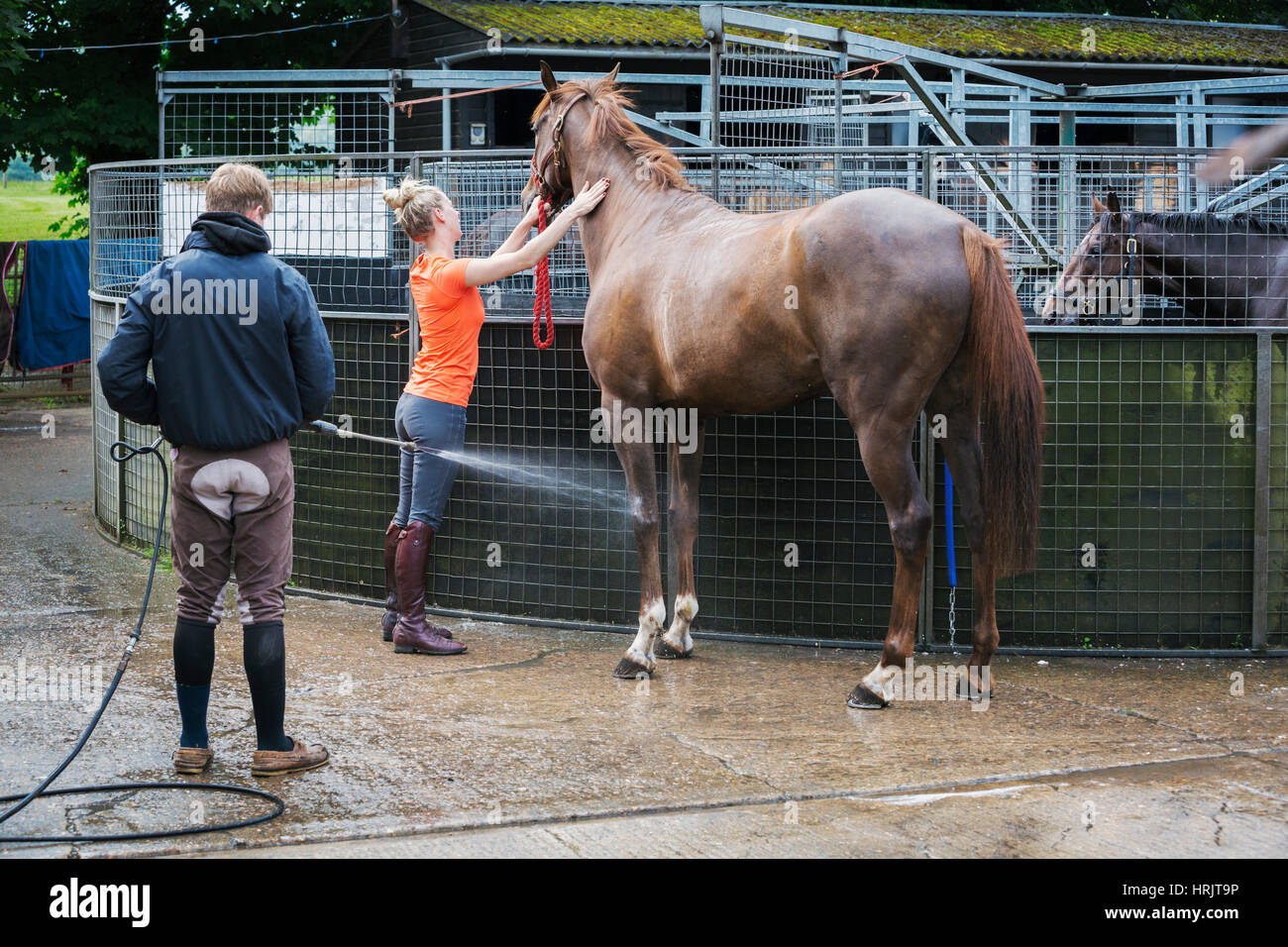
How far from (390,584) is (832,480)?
2.27 metres

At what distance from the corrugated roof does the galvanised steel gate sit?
11.9m

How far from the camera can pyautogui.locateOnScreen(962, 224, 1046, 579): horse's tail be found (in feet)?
18.7

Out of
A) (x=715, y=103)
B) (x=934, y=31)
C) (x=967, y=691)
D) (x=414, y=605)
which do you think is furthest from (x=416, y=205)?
(x=934, y=31)

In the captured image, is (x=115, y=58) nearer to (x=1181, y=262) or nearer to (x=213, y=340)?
(x=1181, y=262)

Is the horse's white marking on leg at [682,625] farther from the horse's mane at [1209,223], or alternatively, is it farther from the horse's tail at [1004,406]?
the horse's mane at [1209,223]

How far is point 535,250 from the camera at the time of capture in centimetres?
634

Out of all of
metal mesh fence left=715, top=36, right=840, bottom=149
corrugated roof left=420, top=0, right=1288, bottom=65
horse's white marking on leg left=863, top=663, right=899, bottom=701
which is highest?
corrugated roof left=420, top=0, right=1288, bottom=65

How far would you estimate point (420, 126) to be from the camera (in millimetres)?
20859

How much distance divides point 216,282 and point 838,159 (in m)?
3.60

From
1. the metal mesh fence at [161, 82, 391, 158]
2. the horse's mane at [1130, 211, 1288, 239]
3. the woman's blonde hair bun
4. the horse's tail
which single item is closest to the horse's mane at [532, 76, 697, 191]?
the woman's blonde hair bun

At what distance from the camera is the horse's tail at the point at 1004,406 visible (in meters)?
5.69

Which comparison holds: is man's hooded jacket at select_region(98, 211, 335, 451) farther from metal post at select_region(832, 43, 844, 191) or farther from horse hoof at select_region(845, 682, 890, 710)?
metal post at select_region(832, 43, 844, 191)
